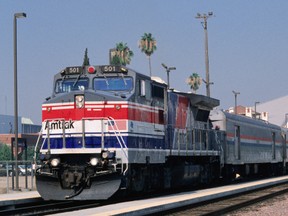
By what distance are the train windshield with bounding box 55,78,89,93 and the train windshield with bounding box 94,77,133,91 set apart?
387mm

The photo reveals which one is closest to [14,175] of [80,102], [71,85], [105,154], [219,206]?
[71,85]

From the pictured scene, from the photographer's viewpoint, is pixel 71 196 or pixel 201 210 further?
pixel 71 196

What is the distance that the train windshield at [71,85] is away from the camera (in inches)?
771

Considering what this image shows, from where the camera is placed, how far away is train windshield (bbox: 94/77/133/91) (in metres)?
19.4

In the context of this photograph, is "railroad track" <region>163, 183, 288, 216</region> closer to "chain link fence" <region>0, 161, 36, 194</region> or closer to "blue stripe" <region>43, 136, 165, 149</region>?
"blue stripe" <region>43, 136, 165, 149</region>

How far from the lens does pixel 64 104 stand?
Result: 19.0 m

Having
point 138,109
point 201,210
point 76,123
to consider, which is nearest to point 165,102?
point 138,109

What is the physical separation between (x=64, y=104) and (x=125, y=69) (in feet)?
7.24

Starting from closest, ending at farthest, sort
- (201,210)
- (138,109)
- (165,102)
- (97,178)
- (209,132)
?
(201,210) → (97,178) → (138,109) → (165,102) → (209,132)

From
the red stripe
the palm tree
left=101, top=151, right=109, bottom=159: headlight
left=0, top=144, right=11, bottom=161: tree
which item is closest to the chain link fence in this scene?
the red stripe

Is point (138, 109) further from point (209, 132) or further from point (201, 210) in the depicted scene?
point (209, 132)

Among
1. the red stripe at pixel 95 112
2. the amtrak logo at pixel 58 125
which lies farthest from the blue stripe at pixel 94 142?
the red stripe at pixel 95 112

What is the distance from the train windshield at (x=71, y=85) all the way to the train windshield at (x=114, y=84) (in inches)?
15.2

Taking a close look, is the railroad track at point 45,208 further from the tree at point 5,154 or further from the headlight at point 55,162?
the tree at point 5,154
